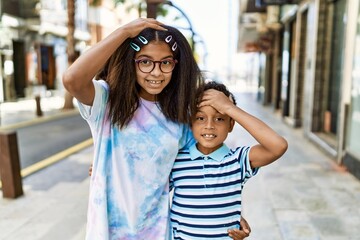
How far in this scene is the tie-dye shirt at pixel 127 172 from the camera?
1495mm

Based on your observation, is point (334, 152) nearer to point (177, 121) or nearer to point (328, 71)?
point (328, 71)

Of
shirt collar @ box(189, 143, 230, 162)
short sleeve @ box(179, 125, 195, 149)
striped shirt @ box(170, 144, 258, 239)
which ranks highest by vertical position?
short sleeve @ box(179, 125, 195, 149)

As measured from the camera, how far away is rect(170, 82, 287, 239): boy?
5.23 ft

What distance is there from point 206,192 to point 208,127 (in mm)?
271

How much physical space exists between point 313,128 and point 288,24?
5.05m

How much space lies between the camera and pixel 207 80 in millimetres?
1747

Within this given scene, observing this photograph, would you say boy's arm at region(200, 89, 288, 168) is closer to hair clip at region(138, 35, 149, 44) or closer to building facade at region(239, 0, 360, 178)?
hair clip at region(138, 35, 149, 44)

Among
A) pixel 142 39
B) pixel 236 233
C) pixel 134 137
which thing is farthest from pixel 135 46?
pixel 236 233

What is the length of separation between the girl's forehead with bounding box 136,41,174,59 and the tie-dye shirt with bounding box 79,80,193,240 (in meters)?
0.20

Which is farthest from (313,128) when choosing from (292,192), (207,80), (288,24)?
(207,80)

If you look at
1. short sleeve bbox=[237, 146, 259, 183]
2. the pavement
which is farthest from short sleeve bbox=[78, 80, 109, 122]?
the pavement

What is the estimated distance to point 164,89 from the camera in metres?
1.65

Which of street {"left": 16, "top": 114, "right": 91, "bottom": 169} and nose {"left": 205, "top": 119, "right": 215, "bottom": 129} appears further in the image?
street {"left": 16, "top": 114, "right": 91, "bottom": 169}

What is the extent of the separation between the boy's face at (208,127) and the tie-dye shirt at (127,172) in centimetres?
11
